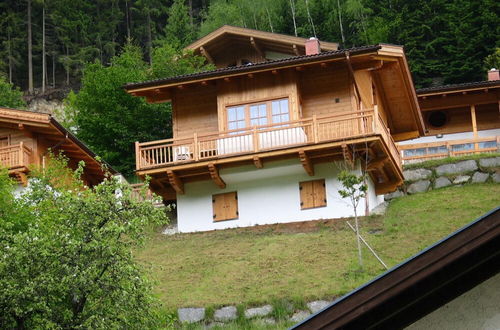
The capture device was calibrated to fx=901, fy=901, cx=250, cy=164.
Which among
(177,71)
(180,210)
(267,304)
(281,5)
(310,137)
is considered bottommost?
(267,304)

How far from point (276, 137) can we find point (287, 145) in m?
0.75

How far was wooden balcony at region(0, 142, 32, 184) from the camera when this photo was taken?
107 feet

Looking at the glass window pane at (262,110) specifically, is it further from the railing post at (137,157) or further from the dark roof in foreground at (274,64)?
the railing post at (137,157)

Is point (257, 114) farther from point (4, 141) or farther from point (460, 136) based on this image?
point (460, 136)

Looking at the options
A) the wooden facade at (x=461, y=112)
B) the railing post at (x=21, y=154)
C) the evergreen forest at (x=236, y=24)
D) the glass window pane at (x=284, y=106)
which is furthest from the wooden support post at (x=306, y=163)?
the evergreen forest at (x=236, y=24)

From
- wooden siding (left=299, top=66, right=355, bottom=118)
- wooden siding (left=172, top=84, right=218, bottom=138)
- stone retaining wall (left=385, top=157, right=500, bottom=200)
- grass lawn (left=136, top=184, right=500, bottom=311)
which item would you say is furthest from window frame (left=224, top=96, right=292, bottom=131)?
stone retaining wall (left=385, top=157, right=500, bottom=200)

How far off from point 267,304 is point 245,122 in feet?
35.6

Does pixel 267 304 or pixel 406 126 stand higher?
pixel 406 126

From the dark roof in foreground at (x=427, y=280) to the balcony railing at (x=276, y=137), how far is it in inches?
876

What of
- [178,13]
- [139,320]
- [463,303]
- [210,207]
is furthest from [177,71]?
[463,303]

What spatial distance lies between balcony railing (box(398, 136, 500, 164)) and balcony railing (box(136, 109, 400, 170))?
7.16 m

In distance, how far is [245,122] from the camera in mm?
30750

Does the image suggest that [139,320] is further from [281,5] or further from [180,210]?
[281,5]

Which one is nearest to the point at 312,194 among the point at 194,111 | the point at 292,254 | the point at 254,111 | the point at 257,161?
the point at 257,161
